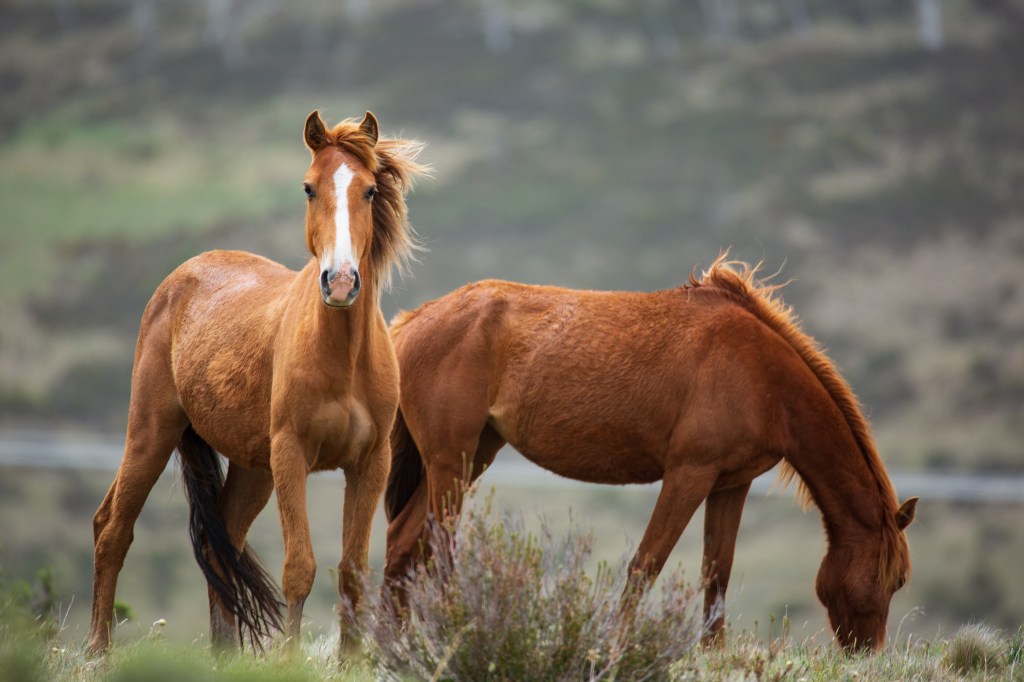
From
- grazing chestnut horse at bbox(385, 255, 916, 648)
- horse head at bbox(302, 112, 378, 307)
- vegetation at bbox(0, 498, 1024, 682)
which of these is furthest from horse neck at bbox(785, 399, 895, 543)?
horse head at bbox(302, 112, 378, 307)

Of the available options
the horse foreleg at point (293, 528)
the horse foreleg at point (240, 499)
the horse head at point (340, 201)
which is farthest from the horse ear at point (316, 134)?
the horse foreleg at point (240, 499)

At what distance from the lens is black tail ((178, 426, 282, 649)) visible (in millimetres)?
6426

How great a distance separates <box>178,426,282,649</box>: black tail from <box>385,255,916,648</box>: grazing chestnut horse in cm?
81

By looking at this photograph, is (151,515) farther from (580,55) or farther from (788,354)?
(580,55)

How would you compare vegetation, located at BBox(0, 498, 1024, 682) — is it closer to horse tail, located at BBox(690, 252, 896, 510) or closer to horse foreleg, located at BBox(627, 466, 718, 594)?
horse foreleg, located at BBox(627, 466, 718, 594)

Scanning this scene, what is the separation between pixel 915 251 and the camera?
1383 inches

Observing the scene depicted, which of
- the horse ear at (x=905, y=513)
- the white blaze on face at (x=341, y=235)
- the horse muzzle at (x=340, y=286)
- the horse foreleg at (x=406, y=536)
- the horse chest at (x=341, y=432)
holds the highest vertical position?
the white blaze on face at (x=341, y=235)

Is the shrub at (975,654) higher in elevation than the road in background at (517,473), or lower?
higher

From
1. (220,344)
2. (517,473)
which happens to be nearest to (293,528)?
(220,344)

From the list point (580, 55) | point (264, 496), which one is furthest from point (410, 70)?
point (264, 496)

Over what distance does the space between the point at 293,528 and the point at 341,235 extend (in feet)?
4.50

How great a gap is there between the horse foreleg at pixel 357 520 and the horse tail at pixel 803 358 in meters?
2.39

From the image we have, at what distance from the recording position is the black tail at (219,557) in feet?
21.1

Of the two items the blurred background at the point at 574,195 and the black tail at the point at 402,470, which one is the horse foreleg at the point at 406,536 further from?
the blurred background at the point at 574,195
